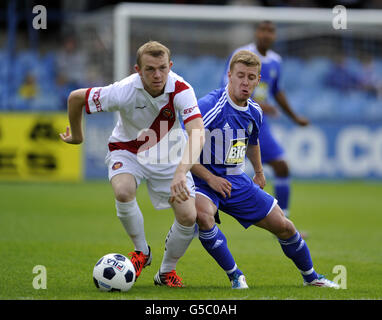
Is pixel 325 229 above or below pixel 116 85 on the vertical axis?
below

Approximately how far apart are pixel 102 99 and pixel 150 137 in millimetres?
554

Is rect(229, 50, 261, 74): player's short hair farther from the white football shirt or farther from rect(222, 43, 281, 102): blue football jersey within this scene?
rect(222, 43, 281, 102): blue football jersey

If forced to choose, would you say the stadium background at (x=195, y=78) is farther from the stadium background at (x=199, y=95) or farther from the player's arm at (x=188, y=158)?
the player's arm at (x=188, y=158)

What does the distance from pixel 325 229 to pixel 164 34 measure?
27.0 ft

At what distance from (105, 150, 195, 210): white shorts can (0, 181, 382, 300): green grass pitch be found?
724 mm

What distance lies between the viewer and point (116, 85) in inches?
209

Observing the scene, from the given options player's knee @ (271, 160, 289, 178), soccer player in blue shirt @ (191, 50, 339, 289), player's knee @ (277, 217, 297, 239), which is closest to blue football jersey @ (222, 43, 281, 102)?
player's knee @ (271, 160, 289, 178)

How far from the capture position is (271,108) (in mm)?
9281

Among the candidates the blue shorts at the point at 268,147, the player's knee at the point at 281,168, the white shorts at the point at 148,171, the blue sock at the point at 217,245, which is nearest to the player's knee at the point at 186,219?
the blue sock at the point at 217,245

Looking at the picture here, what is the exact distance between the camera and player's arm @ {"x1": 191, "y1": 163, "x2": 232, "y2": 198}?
526cm

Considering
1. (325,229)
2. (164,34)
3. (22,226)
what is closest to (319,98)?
(164,34)

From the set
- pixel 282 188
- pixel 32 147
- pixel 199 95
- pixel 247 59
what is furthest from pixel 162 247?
pixel 199 95

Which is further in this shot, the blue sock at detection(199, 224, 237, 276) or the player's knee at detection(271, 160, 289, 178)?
the player's knee at detection(271, 160, 289, 178)

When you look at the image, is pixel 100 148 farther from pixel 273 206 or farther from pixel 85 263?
pixel 273 206
